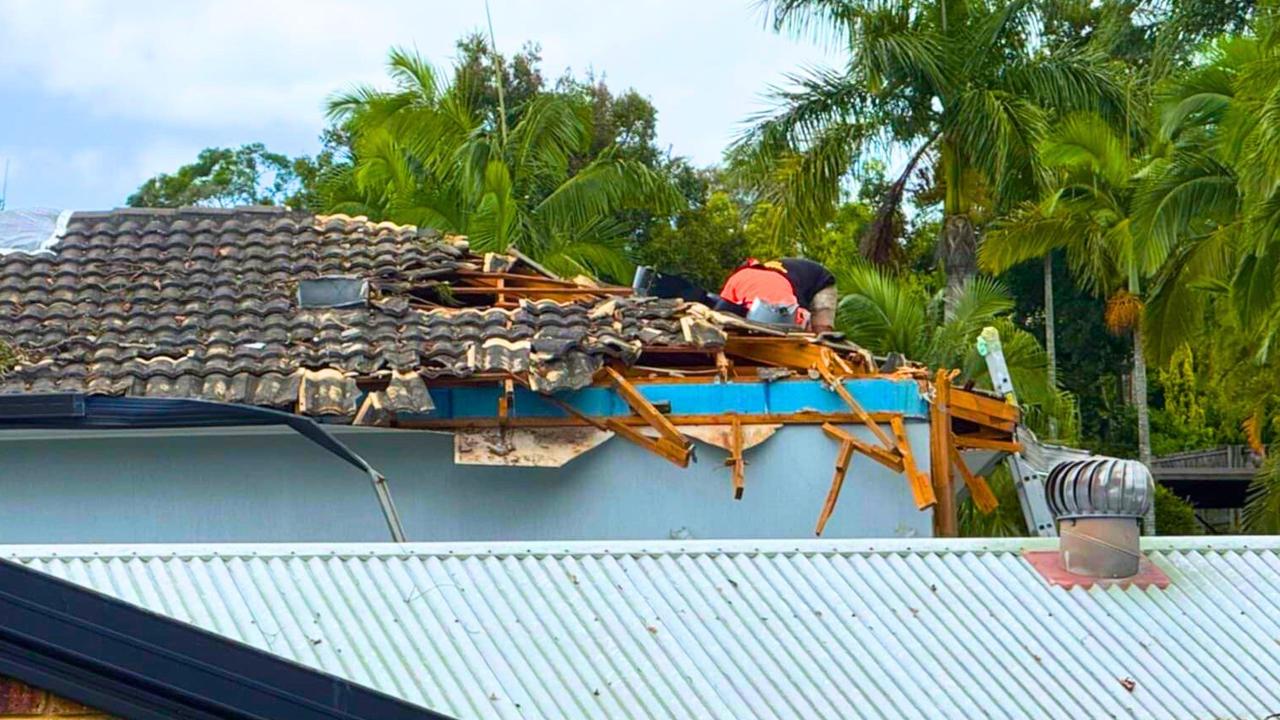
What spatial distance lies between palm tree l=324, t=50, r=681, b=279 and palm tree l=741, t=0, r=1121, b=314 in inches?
72.1

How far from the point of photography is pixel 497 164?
22.4 m

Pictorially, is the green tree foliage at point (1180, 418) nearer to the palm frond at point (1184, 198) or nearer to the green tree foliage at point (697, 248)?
the green tree foliage at point (697, 248)

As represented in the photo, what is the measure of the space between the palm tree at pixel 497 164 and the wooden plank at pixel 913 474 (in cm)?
1030

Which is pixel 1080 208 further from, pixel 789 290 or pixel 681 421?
pixel 681 421

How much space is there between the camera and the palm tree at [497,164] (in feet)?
76.5

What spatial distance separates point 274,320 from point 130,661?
884 cm

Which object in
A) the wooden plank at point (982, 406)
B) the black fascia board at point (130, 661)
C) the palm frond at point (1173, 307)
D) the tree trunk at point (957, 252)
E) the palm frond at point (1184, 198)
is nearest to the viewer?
the black fascia board at point (130, 661)

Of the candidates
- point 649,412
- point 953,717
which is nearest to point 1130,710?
point 953,717

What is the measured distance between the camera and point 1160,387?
41562mm

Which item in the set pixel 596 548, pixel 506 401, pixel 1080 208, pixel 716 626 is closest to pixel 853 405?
pixel 506 401

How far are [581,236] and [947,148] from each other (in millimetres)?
5320

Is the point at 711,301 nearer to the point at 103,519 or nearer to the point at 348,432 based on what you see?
the point at 348,432

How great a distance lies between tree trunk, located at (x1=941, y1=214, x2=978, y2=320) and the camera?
2433cm

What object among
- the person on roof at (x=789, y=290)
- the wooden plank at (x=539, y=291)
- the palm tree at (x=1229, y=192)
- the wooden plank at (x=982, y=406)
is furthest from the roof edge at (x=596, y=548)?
the palm tree at (x=1229, y=192)
